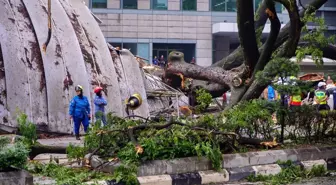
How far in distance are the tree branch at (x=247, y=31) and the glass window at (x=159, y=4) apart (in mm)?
29355

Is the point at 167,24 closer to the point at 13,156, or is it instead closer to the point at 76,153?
the point at 76,153

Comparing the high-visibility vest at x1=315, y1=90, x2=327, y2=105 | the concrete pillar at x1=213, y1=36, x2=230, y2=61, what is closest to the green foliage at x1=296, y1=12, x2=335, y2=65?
the high-visibility vest at x1=315, y1=90, x2=327, y2=105

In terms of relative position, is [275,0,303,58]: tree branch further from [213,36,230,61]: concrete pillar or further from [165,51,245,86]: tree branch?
[213,36,230,61]: concrete pillar

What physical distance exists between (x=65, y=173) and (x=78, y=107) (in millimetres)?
5257

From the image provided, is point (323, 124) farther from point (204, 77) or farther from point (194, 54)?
point (194, 54)

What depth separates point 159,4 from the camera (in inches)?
1700

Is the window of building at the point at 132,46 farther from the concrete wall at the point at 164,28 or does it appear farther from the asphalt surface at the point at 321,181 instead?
the asphalt surface at the point at 321,181

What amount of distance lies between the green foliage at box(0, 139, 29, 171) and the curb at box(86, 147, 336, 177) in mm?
1425

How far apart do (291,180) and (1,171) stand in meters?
4.51

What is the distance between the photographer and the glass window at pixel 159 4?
141ft

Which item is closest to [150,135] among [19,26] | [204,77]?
[19,26]

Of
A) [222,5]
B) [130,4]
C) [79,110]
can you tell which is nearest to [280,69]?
[79,110]

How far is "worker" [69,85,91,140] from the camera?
14094 mm

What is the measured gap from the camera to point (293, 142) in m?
11.0
